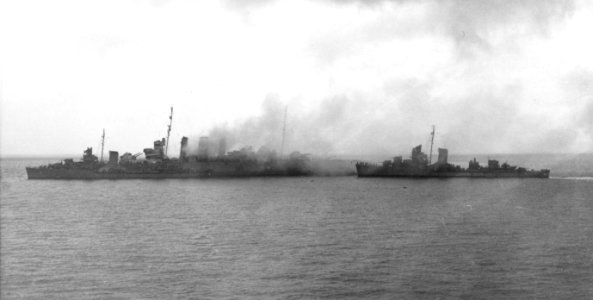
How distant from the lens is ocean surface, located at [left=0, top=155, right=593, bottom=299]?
23141 mm

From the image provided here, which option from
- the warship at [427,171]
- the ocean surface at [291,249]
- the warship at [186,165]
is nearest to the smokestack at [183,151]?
the warship at [186,165]

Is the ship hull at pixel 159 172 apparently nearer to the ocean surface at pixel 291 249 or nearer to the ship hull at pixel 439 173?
the ship hull at pixel 439 173

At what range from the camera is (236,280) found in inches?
945

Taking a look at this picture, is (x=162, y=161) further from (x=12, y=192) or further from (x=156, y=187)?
(x=12, y=192)

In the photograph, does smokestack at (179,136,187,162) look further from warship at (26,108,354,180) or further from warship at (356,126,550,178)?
warship at (356,126,550,178)

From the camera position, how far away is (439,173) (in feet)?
326

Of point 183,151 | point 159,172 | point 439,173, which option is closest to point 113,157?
point 159,172

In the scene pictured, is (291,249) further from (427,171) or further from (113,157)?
(427,171)

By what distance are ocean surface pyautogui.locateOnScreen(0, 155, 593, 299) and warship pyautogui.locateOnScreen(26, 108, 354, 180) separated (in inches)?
1143

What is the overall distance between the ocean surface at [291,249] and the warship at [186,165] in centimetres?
2904

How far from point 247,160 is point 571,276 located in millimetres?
74137

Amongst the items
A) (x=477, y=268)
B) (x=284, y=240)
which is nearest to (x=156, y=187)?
(x=284, y=240)

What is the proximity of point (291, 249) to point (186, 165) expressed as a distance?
62464mm

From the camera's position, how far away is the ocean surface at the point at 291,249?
23.1 metres
